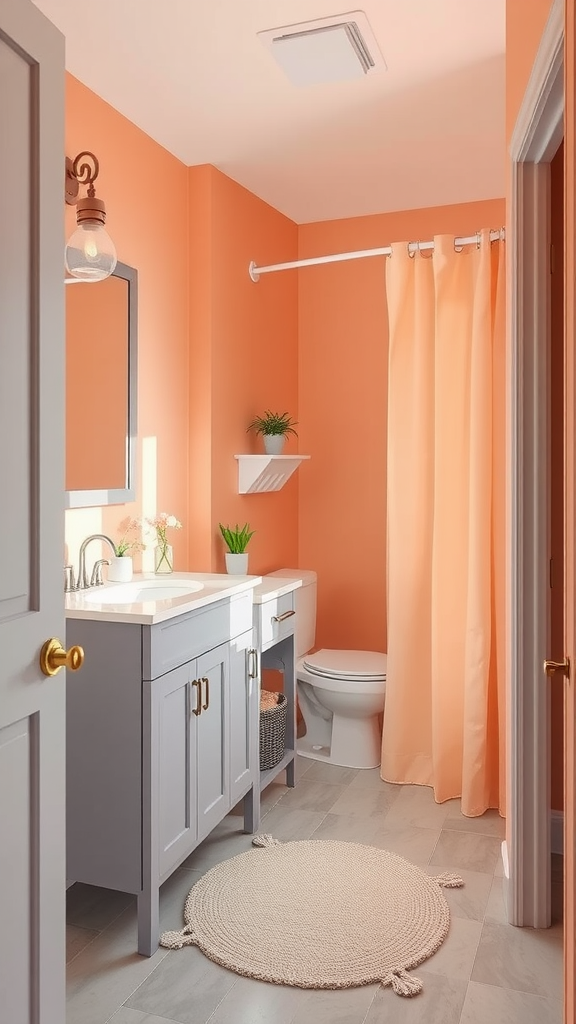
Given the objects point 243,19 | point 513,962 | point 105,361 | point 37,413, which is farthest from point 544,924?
point 243,19

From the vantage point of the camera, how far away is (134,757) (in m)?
2.19

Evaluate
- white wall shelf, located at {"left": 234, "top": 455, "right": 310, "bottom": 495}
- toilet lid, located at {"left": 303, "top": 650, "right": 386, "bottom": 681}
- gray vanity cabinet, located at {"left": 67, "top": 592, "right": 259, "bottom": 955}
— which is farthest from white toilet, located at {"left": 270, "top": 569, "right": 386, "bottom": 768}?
gray vanity cabinet, located at {"left": 67, "top": 592, "right": 259, "bottom": 955}

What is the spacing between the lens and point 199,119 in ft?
9.68

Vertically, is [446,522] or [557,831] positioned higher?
[446,522]

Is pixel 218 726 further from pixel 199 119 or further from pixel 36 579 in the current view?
pixel 199 119

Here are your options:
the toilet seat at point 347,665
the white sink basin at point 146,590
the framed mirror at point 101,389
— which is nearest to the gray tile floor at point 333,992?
the toilet seat at point 347,665

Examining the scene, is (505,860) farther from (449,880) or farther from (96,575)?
(96,575)

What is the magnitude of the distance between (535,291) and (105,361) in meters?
1.44

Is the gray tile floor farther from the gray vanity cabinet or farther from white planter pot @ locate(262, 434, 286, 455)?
white planter pot @ locate(262, 434, 286, 455)

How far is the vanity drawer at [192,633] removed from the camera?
2.18m

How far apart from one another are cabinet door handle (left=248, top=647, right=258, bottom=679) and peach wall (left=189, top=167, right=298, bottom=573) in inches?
24.0

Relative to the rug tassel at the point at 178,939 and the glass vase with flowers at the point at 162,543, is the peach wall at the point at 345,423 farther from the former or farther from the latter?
the rug tassel at the point at 178,939

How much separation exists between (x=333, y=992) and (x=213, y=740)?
80cm

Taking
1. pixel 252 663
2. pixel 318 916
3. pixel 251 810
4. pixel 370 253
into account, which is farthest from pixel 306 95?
pixel 318 916
